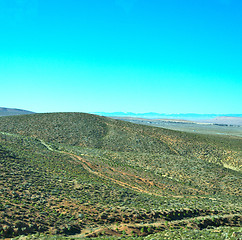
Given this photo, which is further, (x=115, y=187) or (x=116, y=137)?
(x=116, y=137)

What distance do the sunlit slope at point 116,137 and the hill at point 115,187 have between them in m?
0.26

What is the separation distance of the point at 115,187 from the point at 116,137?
3585cm

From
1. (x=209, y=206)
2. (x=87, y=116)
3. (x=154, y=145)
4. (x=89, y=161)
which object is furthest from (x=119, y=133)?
(x=209, y=206)

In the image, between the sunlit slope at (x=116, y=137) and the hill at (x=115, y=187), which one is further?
the sunlit slope at (x=116, y=137)

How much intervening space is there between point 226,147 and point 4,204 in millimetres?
56712

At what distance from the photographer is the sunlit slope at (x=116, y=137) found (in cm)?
5825

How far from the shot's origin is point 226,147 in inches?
2483

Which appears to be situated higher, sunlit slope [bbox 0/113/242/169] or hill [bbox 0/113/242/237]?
sunlit slope [bbox 0/113/242/169]

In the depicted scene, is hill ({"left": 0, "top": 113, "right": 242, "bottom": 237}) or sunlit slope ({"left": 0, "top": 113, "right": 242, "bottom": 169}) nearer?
hill ({"left": 0, "top": 113, "right": 242, "bottom": 237})

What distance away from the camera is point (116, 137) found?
2564 inches

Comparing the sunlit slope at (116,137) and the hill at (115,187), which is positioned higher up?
the sunlit slope at (116,137)

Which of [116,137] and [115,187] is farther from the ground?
[116,137]

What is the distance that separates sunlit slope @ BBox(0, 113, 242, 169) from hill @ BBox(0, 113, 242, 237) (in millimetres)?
263

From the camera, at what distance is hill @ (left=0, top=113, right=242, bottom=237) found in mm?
19172
